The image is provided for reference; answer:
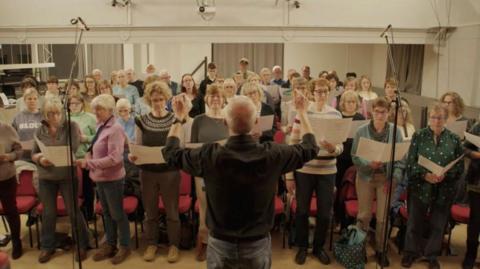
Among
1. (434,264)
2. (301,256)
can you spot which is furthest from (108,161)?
(434,264)

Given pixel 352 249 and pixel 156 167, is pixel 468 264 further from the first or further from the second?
pixel 156 167

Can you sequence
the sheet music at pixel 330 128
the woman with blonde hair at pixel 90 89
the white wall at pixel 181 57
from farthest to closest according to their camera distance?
the white wall at pixel 181 57 → the woman with blonde hair at pixel 90 89 → the sheet music at pixel 330 128

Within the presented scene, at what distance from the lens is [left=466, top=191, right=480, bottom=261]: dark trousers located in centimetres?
346

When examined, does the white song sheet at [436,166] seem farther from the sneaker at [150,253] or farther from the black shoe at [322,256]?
the sneaker at [150,253]

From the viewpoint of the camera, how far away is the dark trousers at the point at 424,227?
11.5ft

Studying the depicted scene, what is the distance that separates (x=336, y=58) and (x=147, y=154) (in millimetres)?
6738

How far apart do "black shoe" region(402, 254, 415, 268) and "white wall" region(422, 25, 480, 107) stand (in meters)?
3.36

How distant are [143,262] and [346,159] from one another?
200 cm

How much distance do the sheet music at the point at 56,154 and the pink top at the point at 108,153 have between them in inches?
6.9

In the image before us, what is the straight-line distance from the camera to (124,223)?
3627mm

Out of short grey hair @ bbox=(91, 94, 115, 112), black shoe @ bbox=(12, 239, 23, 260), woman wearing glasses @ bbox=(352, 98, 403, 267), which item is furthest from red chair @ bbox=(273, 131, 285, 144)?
black shoe @ bbox=(12, 239, 23, 260)

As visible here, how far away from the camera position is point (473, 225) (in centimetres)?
353

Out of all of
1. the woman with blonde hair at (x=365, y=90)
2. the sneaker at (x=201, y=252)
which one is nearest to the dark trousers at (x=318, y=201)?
the sneaker at (x=201, y=252)

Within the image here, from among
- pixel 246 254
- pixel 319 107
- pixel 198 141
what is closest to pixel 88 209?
pixel 198 141
